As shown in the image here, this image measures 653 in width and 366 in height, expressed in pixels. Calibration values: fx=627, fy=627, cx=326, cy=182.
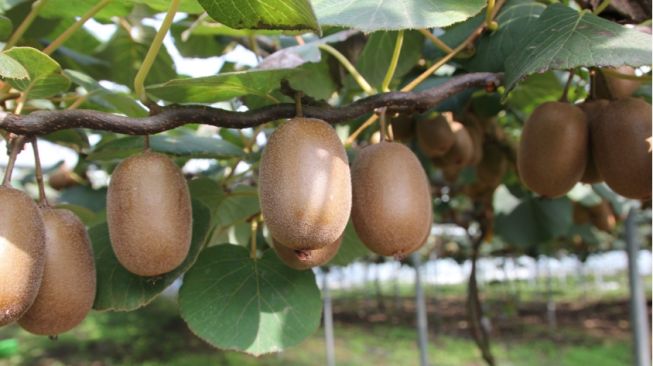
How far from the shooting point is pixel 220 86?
81 centimetres

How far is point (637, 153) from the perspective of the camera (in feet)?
2.89

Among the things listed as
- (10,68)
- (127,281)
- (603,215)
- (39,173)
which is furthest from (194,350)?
(10,68)

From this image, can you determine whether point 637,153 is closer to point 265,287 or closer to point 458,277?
point 265,287

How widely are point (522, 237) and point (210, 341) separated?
2.16 m

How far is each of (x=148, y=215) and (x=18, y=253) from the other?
5.7 inches

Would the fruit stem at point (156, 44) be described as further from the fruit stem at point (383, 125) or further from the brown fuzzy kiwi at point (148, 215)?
the fruit stem at point (383, 125)

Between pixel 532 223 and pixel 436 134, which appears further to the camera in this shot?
pixel 532 223

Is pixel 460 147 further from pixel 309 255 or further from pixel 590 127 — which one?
pixel 309 255

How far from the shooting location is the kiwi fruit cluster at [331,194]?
0.70m

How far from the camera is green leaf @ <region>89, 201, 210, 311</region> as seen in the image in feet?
2.81

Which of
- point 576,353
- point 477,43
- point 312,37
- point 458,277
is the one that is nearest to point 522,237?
point 312,37

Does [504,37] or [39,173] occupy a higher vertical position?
[504,37]

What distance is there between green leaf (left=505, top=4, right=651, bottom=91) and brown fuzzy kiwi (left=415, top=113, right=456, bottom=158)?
0.53 metres

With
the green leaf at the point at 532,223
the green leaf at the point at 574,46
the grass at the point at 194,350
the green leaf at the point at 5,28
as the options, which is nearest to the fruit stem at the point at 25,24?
the green leaf at the point at 5,28
